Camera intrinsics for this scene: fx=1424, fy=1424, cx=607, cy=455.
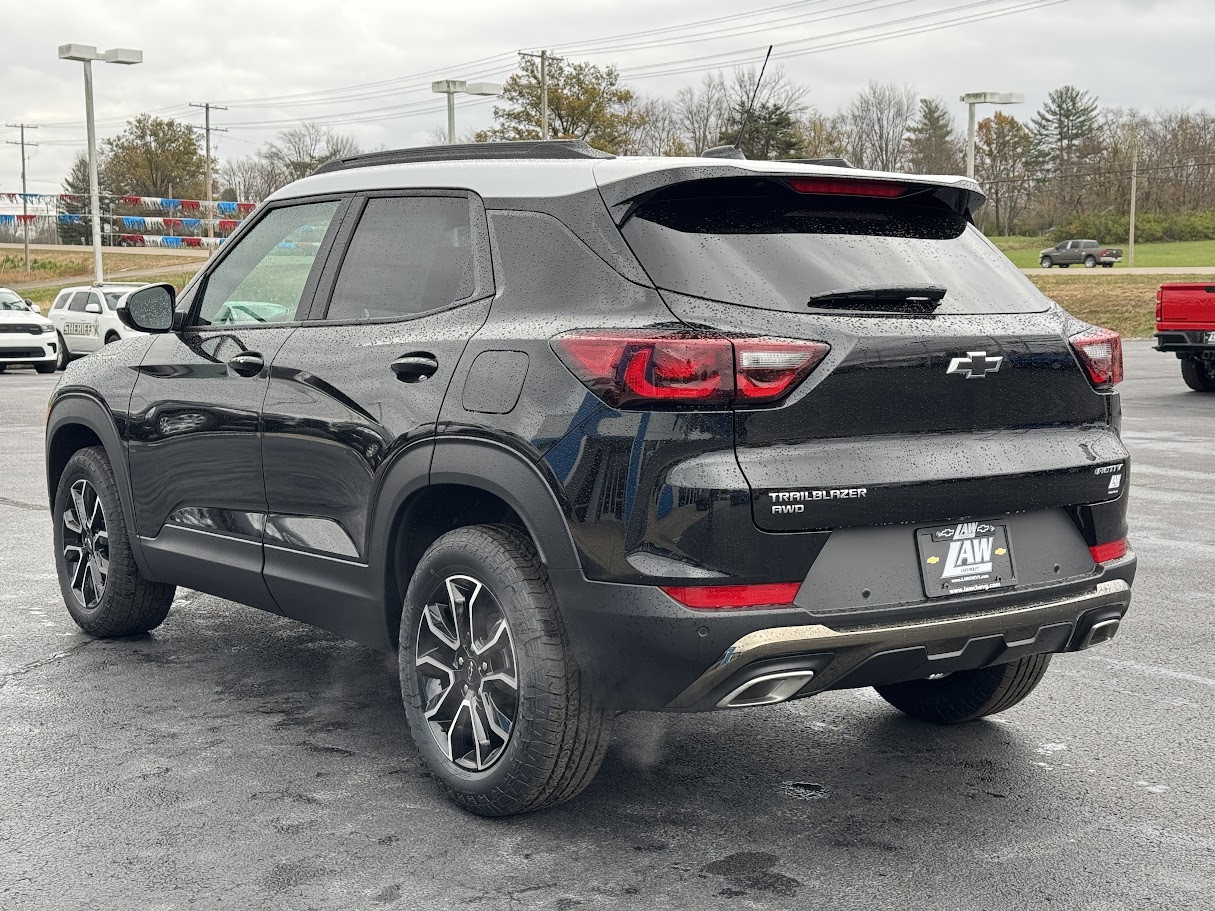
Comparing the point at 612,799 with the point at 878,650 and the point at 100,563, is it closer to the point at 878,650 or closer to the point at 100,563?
the point at 878,650

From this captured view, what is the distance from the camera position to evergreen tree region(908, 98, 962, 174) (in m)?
99.3

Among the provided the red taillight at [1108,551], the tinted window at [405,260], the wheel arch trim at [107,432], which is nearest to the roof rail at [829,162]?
the tinted window at [405,260]

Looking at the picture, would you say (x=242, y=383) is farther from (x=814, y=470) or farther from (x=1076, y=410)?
(x=1076, y=410)

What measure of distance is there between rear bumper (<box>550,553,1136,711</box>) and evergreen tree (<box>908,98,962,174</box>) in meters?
88.8

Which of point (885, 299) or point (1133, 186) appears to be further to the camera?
point (1133, 186)

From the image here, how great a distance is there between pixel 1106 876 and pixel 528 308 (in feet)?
6.76

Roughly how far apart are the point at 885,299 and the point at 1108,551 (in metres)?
1.01

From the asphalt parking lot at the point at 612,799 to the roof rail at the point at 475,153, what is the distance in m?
1.86

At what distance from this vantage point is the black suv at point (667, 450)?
3400mm

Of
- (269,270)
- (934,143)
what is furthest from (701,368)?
(934,143)

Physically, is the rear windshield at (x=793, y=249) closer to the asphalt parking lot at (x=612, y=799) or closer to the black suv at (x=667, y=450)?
the black suv at (x=667, y=450)

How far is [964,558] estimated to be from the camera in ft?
12.0

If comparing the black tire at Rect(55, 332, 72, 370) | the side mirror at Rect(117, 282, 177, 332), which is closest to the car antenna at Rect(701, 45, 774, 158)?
the side mirror at Rect(117, 282, 177, 332)

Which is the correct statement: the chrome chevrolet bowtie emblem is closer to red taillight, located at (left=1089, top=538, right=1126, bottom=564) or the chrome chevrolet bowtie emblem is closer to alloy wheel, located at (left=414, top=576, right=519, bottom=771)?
red taillight, located at (left=1089, top=538, right=1126, bottom=564)
